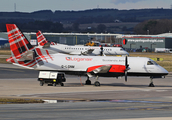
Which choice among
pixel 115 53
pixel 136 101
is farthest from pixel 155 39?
pixel 136 101

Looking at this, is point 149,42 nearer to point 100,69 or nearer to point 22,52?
point 100,69

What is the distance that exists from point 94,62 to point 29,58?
28.1 ft

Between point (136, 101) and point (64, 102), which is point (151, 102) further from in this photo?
point (64, 102)

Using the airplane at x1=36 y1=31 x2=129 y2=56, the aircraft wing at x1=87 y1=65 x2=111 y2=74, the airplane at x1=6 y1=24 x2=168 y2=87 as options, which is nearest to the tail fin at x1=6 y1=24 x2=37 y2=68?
the airplane at x1=6 y1=24 x2=168 y2=87

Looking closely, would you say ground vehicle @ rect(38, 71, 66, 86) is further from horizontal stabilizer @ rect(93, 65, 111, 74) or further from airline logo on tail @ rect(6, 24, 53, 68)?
horizontal stabilizer @ rect(93, 65, 111, 74)

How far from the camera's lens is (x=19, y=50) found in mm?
42844

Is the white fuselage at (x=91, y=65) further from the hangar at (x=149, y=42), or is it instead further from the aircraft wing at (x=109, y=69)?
the hangar at (x=149, y=42)

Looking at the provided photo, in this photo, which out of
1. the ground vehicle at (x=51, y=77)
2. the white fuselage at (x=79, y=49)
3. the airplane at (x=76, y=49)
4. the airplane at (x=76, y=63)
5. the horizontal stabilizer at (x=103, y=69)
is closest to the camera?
the ground vehicle at (x=51, y=77)

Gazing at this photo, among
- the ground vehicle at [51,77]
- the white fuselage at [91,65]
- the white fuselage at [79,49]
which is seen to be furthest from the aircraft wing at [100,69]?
the white fuselage at [79,49]

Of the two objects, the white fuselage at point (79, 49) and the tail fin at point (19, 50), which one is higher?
the tail fin at point (19, 50)

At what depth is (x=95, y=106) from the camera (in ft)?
84.8

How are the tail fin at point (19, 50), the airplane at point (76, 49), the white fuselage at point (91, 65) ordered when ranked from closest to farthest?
the tail fin at point (19, 50)
the white fuselage at point (91, 65)
the airplane at point (76, 49)

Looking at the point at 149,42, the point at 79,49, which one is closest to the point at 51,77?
the point at 79,49

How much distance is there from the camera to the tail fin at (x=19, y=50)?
138ft
